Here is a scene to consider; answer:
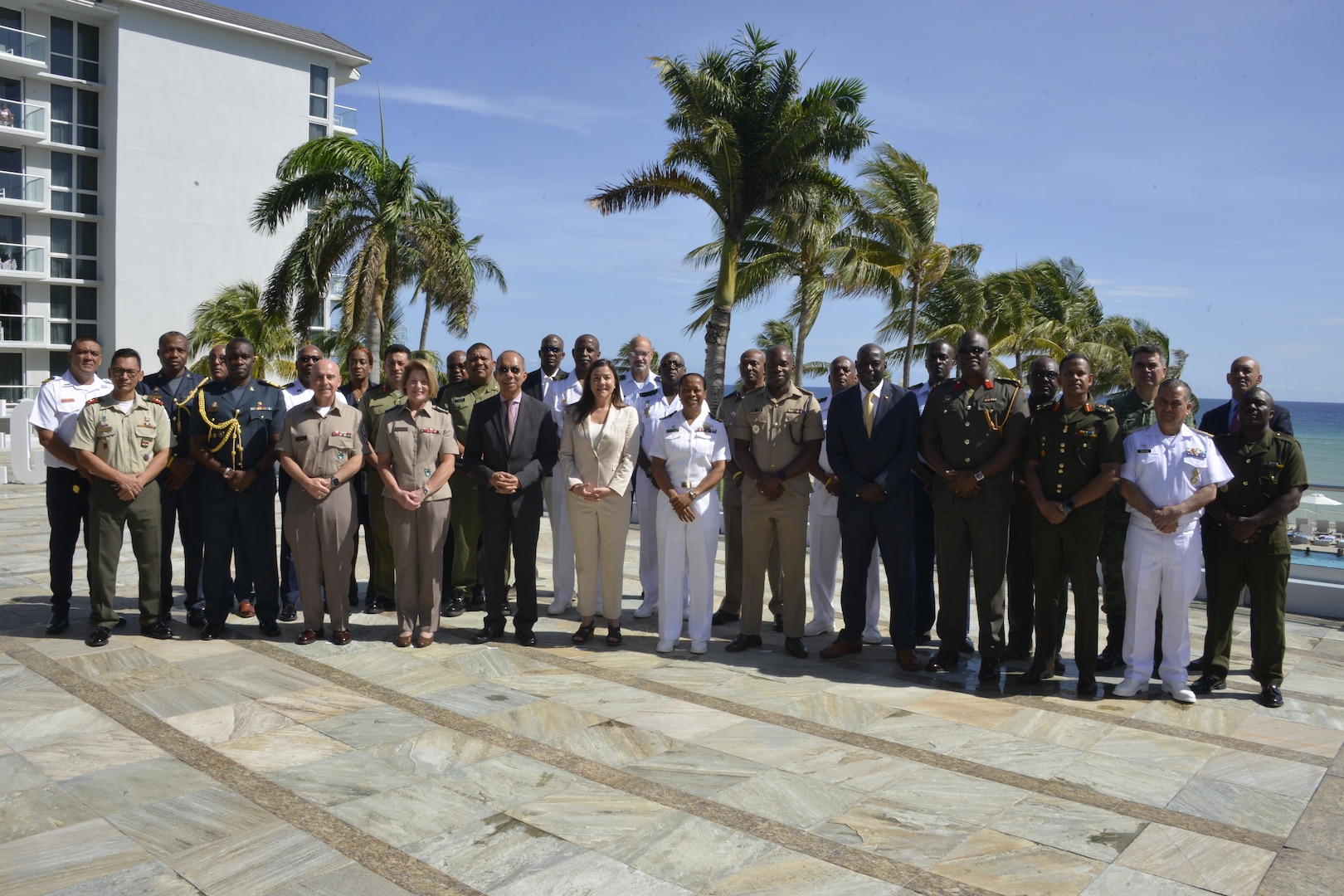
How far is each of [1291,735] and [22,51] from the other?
40.1 m

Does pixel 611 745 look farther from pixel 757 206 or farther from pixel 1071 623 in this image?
pixel 757 206

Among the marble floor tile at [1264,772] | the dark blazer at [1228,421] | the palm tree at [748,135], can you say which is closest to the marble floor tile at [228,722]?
the marble floor tile at [1264,772]

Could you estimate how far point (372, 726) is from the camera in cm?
491

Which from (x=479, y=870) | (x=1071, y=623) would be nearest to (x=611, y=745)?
(x=479, y=870)

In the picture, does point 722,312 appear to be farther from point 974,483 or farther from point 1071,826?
point 1071,826

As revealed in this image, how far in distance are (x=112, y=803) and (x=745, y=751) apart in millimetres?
2682

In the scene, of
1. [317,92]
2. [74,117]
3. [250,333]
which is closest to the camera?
[250,333]

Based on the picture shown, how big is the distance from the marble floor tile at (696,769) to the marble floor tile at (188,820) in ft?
5.15

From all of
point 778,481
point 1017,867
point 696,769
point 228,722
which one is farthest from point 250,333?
point 1017,867

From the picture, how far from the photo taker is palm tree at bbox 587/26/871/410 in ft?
56.3

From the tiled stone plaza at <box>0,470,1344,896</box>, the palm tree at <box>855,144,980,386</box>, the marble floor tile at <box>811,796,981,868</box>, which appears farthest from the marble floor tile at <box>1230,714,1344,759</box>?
the palm tree at <box>855,144,980,386</box>

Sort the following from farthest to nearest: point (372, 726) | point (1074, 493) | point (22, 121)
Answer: point (22, 121)
point (1074, 493)
point (372, 726)

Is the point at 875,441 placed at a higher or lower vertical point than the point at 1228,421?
lower

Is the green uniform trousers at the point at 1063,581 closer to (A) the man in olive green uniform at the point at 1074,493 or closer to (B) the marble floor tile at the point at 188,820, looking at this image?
(A) the man in olive green uniform at the point at 1074,493
